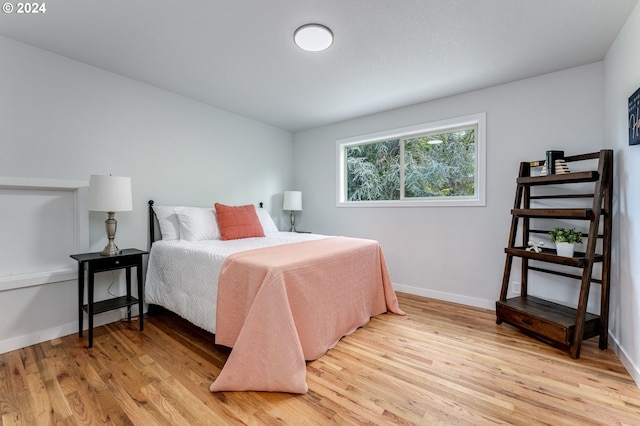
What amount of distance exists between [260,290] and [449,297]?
7.82 ft

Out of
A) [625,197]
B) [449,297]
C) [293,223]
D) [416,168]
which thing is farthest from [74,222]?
[625,197]

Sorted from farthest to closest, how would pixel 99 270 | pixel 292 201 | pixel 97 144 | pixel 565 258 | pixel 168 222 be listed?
1. pixel 292 201
2. pixel 168 222
3. pixel 97 144
4. pixel 99 270
5. pixel 565 258

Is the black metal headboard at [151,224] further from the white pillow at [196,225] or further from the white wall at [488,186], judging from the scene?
the white wall at [488,186]

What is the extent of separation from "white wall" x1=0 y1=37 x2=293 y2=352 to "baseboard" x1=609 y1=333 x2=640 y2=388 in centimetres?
385

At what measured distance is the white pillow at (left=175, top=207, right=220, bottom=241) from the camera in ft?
9.21

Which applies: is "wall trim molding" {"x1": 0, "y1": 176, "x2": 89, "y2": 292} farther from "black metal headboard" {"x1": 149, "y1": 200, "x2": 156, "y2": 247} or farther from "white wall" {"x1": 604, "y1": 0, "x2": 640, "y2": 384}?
"white wall" {"x1": 604, "y1": 0, "x2": 640, "y2": 384}

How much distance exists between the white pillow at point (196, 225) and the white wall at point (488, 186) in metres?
1.82

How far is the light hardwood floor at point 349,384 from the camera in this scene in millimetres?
1453

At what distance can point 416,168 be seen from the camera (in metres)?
3.54

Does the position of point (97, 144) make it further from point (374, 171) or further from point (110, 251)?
point (374, 171)

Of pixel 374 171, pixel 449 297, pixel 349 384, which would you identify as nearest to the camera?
pixel 349 384

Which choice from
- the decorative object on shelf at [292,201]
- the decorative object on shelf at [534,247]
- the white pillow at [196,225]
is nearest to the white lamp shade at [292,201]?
the decorative object on shelf at [292,201]

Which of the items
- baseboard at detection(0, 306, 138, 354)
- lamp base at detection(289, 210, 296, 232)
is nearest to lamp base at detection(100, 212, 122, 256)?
baseboard at detection(0, 306, 138, 354)

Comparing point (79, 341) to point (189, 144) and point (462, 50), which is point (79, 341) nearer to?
point (189, 144)
